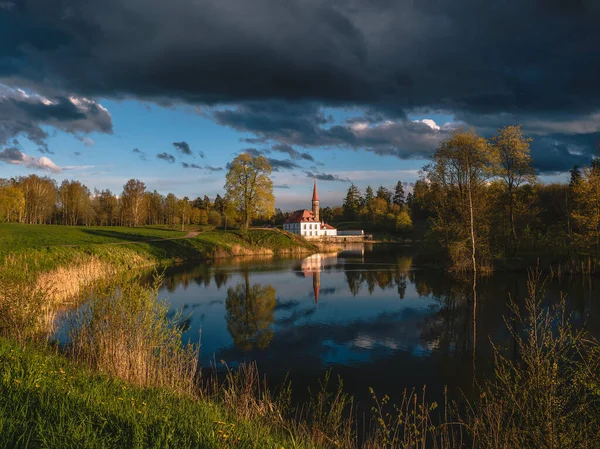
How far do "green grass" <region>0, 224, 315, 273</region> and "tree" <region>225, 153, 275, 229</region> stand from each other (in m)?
4.44

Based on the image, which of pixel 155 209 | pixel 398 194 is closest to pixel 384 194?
pixel 398 194

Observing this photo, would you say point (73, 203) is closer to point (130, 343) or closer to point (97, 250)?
point (97, 250)

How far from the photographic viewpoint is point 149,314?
10.4 metres

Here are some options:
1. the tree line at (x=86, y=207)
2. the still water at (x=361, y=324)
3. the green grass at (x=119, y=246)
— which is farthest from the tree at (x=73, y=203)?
Result: the still water at (x=361, y=324)

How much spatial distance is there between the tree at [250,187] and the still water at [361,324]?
29.1 meters

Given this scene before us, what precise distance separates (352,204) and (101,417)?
14536 centimetres

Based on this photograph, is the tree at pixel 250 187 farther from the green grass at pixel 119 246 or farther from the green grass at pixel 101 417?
the green grass at pixel 101 417

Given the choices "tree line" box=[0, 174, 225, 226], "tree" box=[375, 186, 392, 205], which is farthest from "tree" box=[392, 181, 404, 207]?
"tree line" box=[0, 174, 225, 226]

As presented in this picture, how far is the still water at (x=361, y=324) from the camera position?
12.0m

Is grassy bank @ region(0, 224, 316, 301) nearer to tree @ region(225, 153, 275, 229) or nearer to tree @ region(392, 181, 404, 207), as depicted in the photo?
tree @ region(225, 153, 275, 229)

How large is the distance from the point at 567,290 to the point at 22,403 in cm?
2721

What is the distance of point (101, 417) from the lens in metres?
5.54

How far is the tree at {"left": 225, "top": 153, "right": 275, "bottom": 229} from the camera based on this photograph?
62.4 m

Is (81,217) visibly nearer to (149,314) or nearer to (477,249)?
(477,249)
